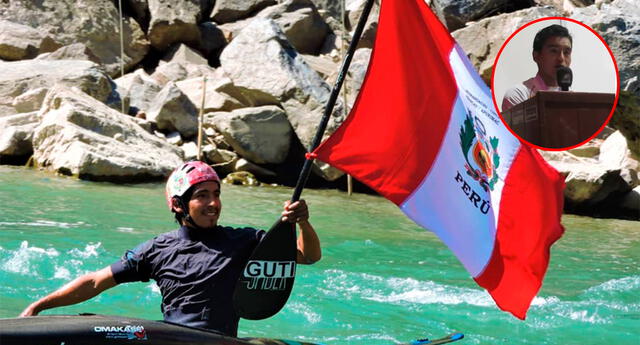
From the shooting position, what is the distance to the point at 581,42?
361 inches

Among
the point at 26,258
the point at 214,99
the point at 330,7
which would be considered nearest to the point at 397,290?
the point at 26,258

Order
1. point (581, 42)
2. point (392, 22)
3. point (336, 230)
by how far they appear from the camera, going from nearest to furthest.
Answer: point (392, 22) → point (581, 42) → point (336, 230)

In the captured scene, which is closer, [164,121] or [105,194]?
[105,194]

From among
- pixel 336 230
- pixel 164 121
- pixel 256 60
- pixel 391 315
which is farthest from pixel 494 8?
pixel 391 315

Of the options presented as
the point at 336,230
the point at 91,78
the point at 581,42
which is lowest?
the point at 336,230

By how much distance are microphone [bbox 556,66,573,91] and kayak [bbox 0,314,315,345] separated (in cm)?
455

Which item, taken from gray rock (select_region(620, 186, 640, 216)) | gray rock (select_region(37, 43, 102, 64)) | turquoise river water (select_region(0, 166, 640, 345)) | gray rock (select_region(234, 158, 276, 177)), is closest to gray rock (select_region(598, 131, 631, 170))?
gray rock (select_region(620, 186, 640, 216))

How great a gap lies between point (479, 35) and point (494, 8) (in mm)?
3659

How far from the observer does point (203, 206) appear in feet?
11.8

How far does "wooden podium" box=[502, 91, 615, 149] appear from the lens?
6418 mm

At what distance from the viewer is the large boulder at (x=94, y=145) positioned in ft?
48.0

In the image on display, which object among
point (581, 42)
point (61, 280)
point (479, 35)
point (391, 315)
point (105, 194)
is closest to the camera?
point (391, 315)

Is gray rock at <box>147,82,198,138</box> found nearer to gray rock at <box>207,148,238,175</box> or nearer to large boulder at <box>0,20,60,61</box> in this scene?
gray rock at <box>207,148,238,175</box>

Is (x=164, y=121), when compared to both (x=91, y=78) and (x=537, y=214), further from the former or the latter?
(x=537, y=214)
